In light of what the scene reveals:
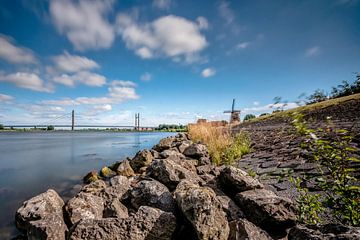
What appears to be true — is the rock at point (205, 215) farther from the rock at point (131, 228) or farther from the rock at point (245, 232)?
the rock at point (131, 228)

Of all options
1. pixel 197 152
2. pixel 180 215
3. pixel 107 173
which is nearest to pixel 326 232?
pixel 180 215

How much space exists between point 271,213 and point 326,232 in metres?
0.48

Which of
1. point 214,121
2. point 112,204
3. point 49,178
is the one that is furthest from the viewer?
point 214,121

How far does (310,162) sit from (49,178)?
20.8 ft

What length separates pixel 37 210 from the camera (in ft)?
7.50

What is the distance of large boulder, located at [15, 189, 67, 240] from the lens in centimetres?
175

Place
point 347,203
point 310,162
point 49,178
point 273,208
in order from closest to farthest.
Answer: point 347,203 < point 273,208 < point 310,162 < point 49,178

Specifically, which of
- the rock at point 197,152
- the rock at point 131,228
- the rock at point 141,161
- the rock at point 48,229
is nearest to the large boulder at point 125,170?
the rock at point 141,161

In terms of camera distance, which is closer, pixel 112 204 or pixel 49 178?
pixel 112 204

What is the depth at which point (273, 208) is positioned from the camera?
1.77 meters

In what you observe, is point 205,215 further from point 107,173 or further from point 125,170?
point 107,173

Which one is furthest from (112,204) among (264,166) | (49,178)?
(49,178)

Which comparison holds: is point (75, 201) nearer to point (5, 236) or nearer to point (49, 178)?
point (5, 236)

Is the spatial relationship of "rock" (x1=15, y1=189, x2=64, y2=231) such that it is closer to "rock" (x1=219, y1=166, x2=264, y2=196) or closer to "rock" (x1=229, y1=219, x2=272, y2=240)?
"rock" (x1=229, y1=219, x2=272, y2=240)
